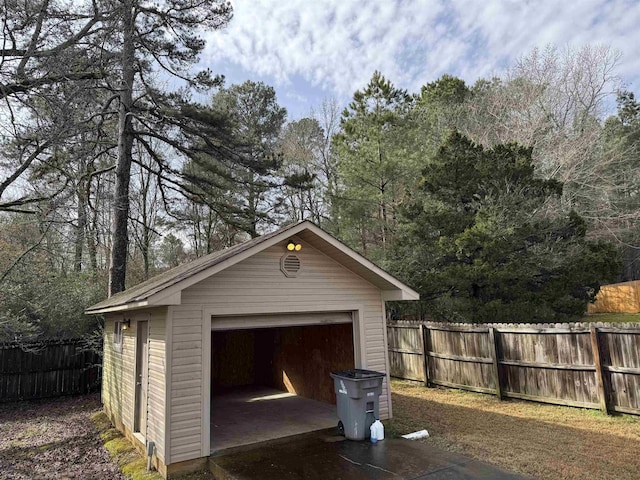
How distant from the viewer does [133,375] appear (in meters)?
6.77

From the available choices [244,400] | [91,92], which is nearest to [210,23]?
[91,92]

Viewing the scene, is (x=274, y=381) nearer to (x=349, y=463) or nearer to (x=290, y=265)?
(x=290, y=265)

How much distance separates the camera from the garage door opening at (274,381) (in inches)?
278

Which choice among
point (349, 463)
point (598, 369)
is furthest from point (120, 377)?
point (598, 369)

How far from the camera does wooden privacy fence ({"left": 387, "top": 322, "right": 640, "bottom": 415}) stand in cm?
696

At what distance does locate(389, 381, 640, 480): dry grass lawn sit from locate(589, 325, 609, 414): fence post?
212mm

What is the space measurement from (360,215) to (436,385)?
832 centimetres

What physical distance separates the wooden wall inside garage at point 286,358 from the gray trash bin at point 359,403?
56.5 inches

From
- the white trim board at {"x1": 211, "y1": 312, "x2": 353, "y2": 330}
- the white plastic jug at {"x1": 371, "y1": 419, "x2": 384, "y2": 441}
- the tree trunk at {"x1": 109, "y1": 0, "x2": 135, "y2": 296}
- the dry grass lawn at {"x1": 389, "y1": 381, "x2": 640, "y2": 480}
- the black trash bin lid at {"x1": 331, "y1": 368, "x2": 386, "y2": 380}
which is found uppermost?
the tree trunk at {"x1": 109, "y1": 0, "x2": 135, "y2": 296}

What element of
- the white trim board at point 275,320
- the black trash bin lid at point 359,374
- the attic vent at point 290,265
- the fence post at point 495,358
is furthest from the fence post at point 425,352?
the attic vent at point 290,265

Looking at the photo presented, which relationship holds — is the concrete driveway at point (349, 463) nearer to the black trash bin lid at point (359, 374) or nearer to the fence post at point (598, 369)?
the black trash bin lid at point (359, 374)

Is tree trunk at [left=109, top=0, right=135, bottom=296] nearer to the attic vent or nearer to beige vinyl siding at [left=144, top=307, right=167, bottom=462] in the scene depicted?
beige vinyl siding at [left=144, top=307, right=167, bottom=462]

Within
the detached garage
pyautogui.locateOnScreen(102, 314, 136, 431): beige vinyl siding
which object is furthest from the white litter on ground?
pyautogui.locateOnScreen(102, 314, 136, 431): beige vinyl siding

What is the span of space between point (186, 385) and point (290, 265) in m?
2.41
